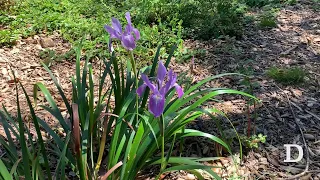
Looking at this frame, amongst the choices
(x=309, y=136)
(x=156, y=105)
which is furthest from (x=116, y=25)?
(x=309, y=136)

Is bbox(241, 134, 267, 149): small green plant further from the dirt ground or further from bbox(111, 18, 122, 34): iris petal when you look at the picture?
bbox(111, 18, 122, 34): iris petal

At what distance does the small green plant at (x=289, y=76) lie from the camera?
3.31m

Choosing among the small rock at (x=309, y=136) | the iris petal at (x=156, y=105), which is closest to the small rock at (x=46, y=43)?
the small rock at (x=309, y=136)

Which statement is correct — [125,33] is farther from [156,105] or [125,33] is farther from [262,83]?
[262,83]

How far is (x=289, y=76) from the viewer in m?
3.32

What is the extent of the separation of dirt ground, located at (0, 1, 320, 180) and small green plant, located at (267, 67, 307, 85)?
5 cm

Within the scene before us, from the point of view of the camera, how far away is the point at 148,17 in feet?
14.8

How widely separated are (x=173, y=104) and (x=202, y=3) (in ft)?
8.36

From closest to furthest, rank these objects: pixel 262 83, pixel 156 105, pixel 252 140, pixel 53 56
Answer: pixel 156 105
pixel 252 140
pixel 262 83
pixel 53 56

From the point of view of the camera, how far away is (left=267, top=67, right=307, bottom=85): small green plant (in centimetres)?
331

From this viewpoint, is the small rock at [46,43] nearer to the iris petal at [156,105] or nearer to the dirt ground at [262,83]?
the dirt ground at [262,83]

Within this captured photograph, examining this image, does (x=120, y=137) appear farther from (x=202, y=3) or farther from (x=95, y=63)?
(x=202, y=3)

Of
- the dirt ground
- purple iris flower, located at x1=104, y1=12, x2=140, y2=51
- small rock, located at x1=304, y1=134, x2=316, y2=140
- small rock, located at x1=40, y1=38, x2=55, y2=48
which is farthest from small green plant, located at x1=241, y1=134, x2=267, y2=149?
small rock, located at x1=40, y1=38, x2=55, y2=48

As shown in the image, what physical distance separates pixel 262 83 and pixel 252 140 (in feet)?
3.15
